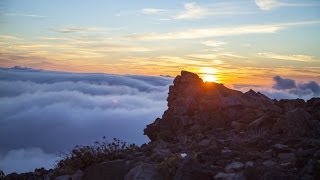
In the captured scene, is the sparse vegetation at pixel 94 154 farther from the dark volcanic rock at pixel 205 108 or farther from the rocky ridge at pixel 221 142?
the dark volcanic rock at pixel 205 108

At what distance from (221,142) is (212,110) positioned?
510 cm

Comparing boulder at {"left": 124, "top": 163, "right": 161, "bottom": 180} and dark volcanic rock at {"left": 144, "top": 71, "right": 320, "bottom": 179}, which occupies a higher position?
dark volcanic rock at {"left": 144, "top": 71, "right": 320, "bottom": 179}

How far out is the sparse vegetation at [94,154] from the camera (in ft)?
39.6

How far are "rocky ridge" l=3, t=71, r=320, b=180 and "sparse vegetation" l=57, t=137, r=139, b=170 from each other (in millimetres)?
258

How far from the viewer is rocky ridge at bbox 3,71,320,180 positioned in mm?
9461

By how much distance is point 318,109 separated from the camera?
52.3 ft

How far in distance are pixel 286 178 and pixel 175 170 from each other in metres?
2.48

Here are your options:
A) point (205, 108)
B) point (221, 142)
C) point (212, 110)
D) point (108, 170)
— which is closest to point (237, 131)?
point (212, 110)

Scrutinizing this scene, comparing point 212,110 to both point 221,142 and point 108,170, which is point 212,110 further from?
point 108,170

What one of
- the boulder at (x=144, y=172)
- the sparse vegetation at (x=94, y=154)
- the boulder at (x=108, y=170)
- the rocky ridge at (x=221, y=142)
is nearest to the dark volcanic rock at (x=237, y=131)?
the rocky ridge at (x=221, y=142)

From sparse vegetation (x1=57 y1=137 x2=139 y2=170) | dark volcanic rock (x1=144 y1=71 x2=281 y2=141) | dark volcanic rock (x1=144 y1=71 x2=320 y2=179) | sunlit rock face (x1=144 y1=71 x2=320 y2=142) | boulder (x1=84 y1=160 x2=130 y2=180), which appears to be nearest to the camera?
dark volcanic rock (x1=144 y1=71 x2=320 y2=179)

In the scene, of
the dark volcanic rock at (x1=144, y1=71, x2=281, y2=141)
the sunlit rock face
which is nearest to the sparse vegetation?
the sunlit rock face

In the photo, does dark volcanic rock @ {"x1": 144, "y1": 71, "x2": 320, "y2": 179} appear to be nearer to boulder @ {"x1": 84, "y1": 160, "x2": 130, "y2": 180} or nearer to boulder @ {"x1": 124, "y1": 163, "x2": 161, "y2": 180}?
boulder @ {"x1": 124, "y1": 163, "x2": 161, "y2": 180}

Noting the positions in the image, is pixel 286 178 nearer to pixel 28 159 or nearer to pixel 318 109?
pixel 318 109
